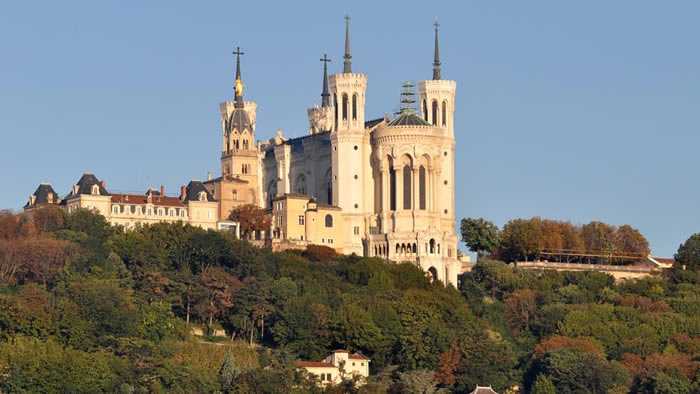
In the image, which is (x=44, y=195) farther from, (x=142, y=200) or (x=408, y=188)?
(x=408, y=188)

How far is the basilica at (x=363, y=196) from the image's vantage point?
397ft

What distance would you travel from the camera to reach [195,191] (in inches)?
4850

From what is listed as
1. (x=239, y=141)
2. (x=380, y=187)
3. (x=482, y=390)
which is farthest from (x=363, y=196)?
(x=482, y=390)

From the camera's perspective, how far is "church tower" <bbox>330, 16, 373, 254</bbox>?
12306 centimetres

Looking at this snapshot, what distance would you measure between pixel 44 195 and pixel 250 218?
39.1 feet

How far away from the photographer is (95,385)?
97.2 metres

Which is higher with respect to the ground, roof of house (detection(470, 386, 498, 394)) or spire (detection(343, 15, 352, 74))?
spire (detection(343, 15, 352, 74))

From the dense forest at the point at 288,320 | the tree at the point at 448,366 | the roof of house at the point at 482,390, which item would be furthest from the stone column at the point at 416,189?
the roof of house at the point at 482,390

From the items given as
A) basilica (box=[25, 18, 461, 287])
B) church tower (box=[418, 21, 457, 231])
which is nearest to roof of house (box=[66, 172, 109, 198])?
basilica (box=[25, 18, 461, 287])

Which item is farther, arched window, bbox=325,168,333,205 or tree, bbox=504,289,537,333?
arched window, bbox=325,168,333,205

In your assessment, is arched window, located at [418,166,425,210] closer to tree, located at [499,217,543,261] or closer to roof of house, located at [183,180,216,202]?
tree, located at [499,217,543,261]

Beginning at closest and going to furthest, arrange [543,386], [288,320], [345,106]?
1. [543,386]
2. [288,320]
3. [345,106]

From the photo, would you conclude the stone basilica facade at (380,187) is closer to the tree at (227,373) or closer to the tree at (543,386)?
the tree at (543,386)

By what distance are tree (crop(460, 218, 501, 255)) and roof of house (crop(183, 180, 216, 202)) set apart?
1531 centimetres
